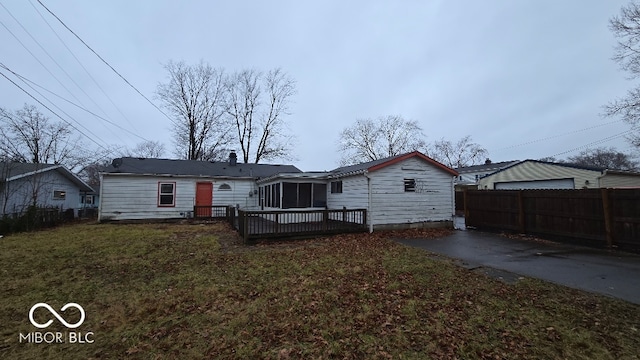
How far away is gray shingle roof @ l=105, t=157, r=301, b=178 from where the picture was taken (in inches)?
630

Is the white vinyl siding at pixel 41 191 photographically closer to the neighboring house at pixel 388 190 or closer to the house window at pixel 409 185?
the neighboring house at pixel 388 190

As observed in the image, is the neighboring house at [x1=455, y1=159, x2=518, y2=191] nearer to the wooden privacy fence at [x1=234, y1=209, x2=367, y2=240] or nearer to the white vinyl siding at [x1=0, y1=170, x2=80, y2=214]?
the wooden privacy fence at [x1=234, y1=209, x2=367, y2=240]

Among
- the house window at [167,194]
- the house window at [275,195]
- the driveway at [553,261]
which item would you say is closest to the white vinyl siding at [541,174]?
the driveway at [553,261]

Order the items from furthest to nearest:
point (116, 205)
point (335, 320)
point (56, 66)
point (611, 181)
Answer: point (611, 181), point (116, 205), point (56, 66), point (335, 320)

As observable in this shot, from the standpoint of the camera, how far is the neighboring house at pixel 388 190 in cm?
1145

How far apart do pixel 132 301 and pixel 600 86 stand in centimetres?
2978

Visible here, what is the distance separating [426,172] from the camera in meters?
12.5

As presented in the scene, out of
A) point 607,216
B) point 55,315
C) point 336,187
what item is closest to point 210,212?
point 336,187

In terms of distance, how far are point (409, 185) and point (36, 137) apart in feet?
113

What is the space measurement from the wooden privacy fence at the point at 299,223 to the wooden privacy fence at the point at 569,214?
607cm

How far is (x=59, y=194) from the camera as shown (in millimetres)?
19281

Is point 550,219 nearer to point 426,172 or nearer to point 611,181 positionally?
point 426,172

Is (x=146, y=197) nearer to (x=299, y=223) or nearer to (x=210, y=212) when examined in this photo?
(x=210, y=212)

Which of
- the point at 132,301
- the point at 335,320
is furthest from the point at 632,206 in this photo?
the point at 132,301
